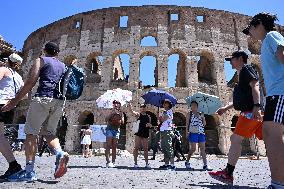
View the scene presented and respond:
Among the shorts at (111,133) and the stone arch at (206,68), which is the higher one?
the stone arch at (206,68)

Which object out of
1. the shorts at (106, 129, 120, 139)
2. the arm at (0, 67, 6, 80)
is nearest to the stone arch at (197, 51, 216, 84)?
the shorts at (106, 129, 120, 139)

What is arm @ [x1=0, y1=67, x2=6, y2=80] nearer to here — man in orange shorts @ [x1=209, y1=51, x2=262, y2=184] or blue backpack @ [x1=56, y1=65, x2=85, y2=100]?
blue backpack @ [x1=56, y1=65, x2=85, y2=100]

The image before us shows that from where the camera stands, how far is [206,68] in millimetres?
23922

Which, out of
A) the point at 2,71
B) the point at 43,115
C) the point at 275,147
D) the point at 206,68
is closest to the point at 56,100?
the point at 43,115

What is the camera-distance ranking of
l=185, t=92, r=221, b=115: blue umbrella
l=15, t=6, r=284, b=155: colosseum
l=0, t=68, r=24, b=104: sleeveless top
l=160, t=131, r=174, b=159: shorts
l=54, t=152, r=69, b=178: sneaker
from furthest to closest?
l=15, t=6, r=284, b=155: colosseum → l=185, t=92, r=221, b=115: blue umbrella → l=160, t=131, r=174, b=159: shorts → l=0, t=68, r=24, b=104: sleeveless top → l=54, t=152, r=69, b=178: sneaker

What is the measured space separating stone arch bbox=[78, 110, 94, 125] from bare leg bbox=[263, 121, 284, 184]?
754 inches

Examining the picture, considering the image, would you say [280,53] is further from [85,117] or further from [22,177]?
[85,117]

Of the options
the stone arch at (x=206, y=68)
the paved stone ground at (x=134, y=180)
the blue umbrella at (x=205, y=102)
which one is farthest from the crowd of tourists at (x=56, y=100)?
the stone arch at (x=206, y=68)

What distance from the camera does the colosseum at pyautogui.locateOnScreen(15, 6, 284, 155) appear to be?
20.6 meters

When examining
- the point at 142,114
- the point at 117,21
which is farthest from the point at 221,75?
the point at 142,114

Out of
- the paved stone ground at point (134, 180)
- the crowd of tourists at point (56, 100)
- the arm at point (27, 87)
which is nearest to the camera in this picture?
the crowd of tourists at point (56, 100)

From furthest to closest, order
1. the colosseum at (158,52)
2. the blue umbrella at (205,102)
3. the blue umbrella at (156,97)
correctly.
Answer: the colosseum at (158,52)
the blue umbrella at (156,97)
the blue umbrella at (205,102)

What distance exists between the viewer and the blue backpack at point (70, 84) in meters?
3.93

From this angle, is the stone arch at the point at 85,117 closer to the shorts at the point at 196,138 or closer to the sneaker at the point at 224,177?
the shorts at the point at 196,138
